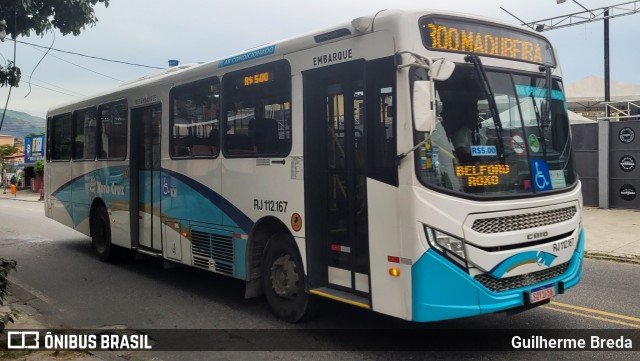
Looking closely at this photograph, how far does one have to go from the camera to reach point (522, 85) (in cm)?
512

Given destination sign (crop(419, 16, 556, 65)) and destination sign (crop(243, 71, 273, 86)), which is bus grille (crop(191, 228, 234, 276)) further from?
destination sign (crop(419, 16, 556, 65))

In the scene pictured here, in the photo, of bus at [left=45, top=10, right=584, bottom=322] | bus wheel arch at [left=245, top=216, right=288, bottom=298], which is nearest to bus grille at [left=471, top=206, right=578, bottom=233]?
bus at [left=45, top=10, right=584, bottom=322]

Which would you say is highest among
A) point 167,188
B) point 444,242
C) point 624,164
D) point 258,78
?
point 258,78

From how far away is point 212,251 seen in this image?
7031 millimetres

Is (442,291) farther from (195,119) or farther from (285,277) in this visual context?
(195,119)

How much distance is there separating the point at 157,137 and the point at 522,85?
219 inches

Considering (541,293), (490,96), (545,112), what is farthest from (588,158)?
(490,96)

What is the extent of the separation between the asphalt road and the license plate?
52 cm

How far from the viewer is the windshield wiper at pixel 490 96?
4.76 meters

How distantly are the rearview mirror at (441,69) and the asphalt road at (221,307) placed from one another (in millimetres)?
2505

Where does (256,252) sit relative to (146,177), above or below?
below

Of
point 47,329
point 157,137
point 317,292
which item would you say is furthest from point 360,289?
point 157,137

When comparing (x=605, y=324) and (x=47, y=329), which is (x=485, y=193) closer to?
(x=605, y=324)

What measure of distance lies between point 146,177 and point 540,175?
6.15 m
